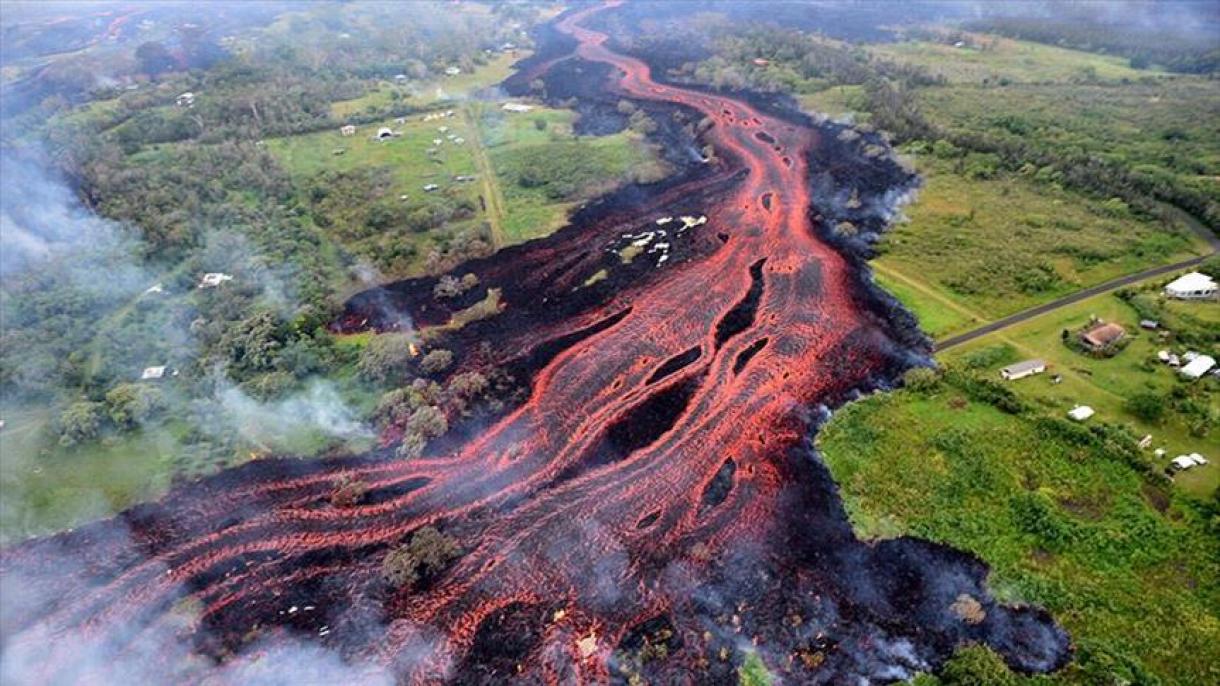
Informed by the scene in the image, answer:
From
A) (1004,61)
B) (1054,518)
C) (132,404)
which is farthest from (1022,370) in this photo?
(1004,61)

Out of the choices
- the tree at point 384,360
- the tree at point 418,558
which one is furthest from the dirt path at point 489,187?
the tree at point 418,558

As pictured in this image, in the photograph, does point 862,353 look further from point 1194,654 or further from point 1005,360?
point 1194,654

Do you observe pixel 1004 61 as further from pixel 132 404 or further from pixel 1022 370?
pixel 132 404

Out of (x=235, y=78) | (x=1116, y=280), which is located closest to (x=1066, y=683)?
(x=1116, y=280)

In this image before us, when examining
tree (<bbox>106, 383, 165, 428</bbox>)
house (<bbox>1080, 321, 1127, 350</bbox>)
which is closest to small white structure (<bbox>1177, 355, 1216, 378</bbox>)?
house (<bbox>1080, 321, 1127, 350</bbox>)

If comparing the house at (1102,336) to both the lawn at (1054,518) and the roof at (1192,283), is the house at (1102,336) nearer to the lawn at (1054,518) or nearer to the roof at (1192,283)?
the roof at (1192,283)

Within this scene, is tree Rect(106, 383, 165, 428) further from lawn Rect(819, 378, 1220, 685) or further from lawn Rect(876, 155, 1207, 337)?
lawn Rect(876, 155, 1207, 337)

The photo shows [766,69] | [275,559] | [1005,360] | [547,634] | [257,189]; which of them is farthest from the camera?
[766,69]
